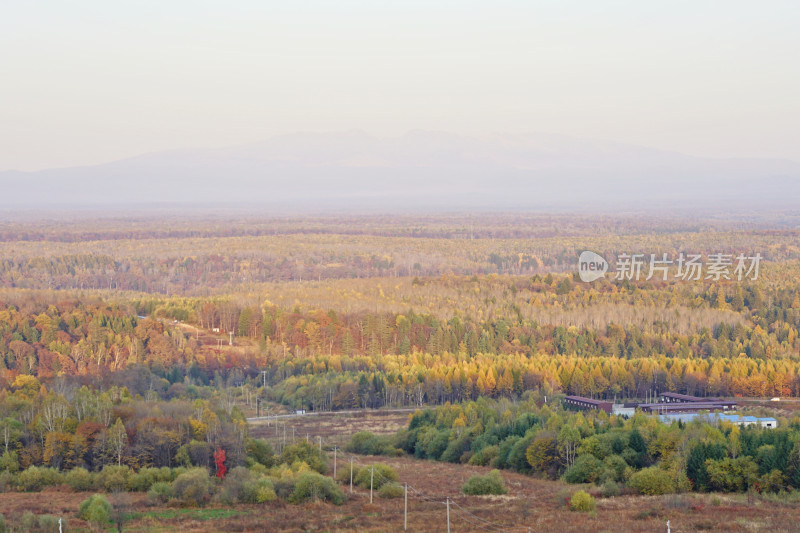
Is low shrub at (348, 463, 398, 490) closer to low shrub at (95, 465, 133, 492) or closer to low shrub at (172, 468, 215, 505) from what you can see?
low shrub at (172, 468, 215, 505)

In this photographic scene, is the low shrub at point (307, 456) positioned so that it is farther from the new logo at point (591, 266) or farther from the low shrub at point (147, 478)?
the new logo at point (591, 266)

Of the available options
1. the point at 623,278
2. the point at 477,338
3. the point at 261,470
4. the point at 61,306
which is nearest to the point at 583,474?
the point at 261,470

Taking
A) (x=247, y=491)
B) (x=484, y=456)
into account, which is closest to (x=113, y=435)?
(x=247, y=491)

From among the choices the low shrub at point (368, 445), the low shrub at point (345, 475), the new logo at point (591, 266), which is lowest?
the low shrub at point (368, 445)

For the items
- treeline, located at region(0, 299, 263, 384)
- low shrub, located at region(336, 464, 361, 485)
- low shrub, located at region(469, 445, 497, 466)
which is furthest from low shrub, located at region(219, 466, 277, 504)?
treeline, located at region(0, 299, 263, 384)

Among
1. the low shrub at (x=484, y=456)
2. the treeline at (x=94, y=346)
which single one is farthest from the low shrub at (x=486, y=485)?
the treeline at (x=94, y=346)
